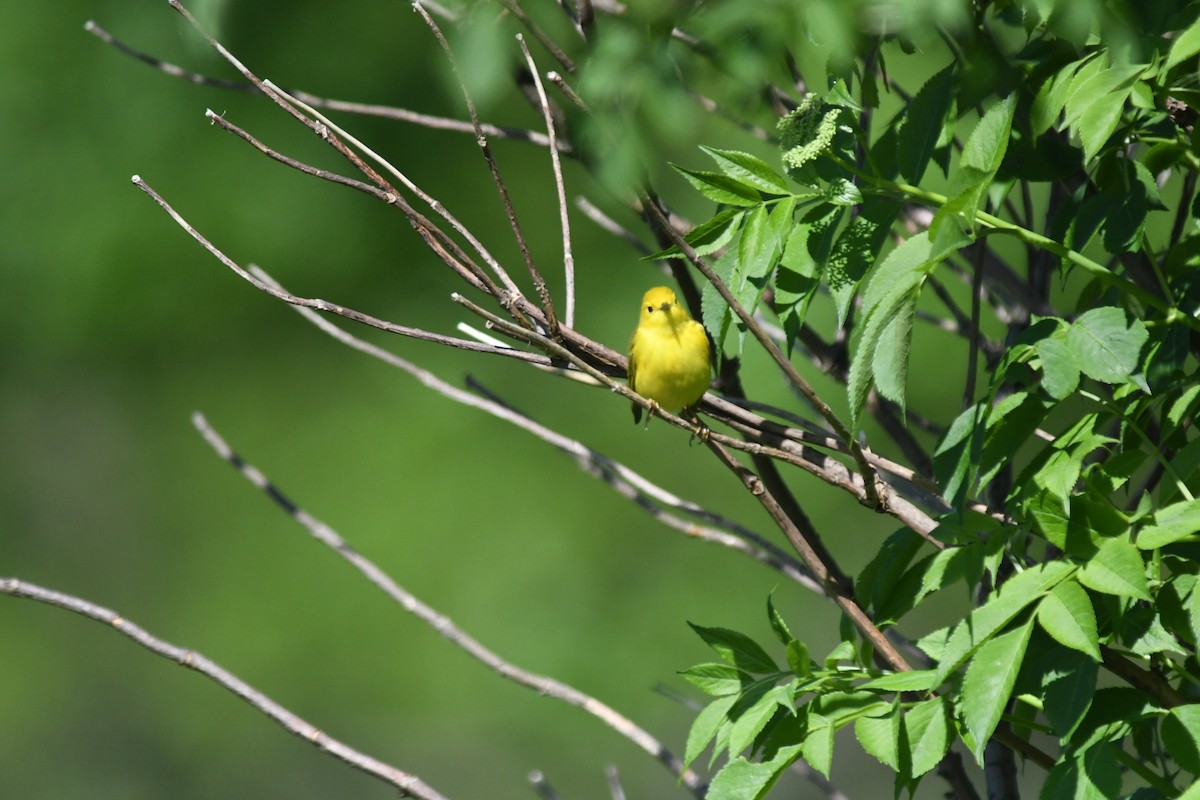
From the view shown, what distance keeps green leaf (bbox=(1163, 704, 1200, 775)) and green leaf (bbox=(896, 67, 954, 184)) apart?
0.90 m

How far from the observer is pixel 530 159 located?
9984mm

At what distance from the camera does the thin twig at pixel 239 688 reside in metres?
2.23

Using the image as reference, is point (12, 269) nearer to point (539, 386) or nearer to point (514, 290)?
point (539, 386)

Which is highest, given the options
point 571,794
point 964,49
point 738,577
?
point 964,49

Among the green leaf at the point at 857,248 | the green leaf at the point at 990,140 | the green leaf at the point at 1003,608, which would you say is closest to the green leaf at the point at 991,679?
the green leaf at the point at 1003,608

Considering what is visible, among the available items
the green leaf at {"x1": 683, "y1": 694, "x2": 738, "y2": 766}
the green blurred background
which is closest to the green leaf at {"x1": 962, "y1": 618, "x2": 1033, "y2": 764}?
the green leaf at {"x1": 683, "y1": 694, "x2": 738, "y2": 766}

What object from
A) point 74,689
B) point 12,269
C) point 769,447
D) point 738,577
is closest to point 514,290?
point 769,447

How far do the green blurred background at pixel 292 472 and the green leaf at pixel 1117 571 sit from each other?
6871 mm

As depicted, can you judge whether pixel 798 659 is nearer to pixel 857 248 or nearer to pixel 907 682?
pixel 907 682

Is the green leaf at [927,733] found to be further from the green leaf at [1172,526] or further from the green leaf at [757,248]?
the green leaf at [757,248]

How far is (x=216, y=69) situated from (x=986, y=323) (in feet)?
19.4

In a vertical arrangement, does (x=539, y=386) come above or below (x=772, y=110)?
above

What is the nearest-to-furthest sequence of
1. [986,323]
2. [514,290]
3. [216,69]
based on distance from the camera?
[514,290] → [986,323] → [216,69]

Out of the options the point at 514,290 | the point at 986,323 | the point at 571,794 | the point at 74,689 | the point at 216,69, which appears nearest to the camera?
the point at 514,290
